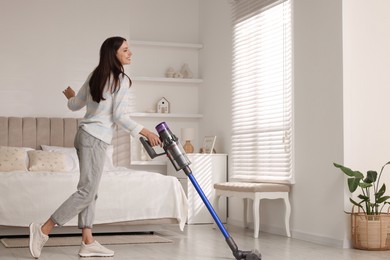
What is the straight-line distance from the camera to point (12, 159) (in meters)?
6.70

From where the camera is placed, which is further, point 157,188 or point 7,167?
point 7,167

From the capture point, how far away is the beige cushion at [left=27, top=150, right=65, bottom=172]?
22.1 ft

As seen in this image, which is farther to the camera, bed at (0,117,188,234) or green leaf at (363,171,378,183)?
bed at (0,117,188,234)

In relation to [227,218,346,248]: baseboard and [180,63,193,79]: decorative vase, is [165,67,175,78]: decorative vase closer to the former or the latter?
[180,63,193,79]: decorative vase

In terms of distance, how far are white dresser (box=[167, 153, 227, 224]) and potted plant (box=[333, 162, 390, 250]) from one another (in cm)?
243

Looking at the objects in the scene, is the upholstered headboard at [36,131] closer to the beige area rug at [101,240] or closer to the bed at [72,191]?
the bed at [72,191]

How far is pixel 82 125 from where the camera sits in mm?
4391

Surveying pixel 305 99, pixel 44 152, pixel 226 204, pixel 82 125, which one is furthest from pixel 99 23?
pixel 82 125

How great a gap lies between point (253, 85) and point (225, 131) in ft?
3.01

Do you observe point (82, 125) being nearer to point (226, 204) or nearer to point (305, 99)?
point (305, 99)

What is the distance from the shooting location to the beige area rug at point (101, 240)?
522 centimetres

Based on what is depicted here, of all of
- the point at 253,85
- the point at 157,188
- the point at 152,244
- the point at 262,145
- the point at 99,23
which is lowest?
the point at 152,244

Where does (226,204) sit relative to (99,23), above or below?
below

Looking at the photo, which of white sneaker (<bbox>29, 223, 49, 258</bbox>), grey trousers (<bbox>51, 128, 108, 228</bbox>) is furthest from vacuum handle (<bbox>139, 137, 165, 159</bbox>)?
white sneaker (<bbox>29, 223, 49, 258</bbox>)
